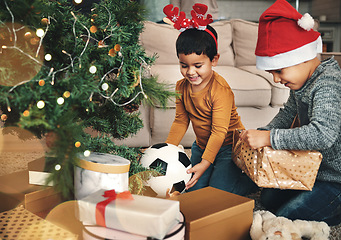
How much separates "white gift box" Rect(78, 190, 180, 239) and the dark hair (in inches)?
30.0

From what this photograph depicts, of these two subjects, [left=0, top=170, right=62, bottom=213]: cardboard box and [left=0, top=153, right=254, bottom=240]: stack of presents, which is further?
[left=0, top=170, right=62, bottom=213]: cardboard box

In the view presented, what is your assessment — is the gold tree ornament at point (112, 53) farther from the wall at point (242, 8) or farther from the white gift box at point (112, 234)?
the wall at point (242, 8)

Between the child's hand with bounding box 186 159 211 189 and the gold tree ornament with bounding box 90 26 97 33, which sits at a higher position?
the gold tree ornament with bounding box 90 26 97 33

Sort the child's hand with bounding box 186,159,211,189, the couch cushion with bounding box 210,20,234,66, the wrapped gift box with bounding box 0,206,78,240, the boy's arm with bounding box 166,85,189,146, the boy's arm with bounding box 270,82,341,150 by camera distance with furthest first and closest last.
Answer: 1. the couch cushion with bounding box 210,20,234,66
2. the boy's arm with bounding box 166,85,189,146
3. the child's hand with bounding box 186,159,211,189
4. the boy's arm with bounding box 270,82,341,150
5. the wrapped gift box with bounding box 0,206,78,240

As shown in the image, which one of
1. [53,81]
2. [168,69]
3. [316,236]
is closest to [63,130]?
[53,81]

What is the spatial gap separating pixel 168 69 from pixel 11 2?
149cm

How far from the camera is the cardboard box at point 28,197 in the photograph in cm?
90

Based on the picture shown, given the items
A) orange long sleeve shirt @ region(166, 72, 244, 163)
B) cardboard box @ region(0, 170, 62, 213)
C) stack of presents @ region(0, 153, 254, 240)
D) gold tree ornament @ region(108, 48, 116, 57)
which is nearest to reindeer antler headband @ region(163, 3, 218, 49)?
orange long sleeve shirt @ region(166, 72, 244, 163)

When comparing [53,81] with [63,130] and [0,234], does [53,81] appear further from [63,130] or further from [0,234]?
[0,234]

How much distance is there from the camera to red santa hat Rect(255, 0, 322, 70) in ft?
3.62

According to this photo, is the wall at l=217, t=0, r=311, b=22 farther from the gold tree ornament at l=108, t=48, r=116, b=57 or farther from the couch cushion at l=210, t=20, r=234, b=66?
the gold tree ornament at l=108, t=48, r=116, b=57

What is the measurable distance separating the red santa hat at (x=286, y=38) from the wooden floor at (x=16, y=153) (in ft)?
3.74

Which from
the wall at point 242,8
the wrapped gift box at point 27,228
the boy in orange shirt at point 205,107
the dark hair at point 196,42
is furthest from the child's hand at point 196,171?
the wall at point 242,8

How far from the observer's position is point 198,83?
4.54ft
